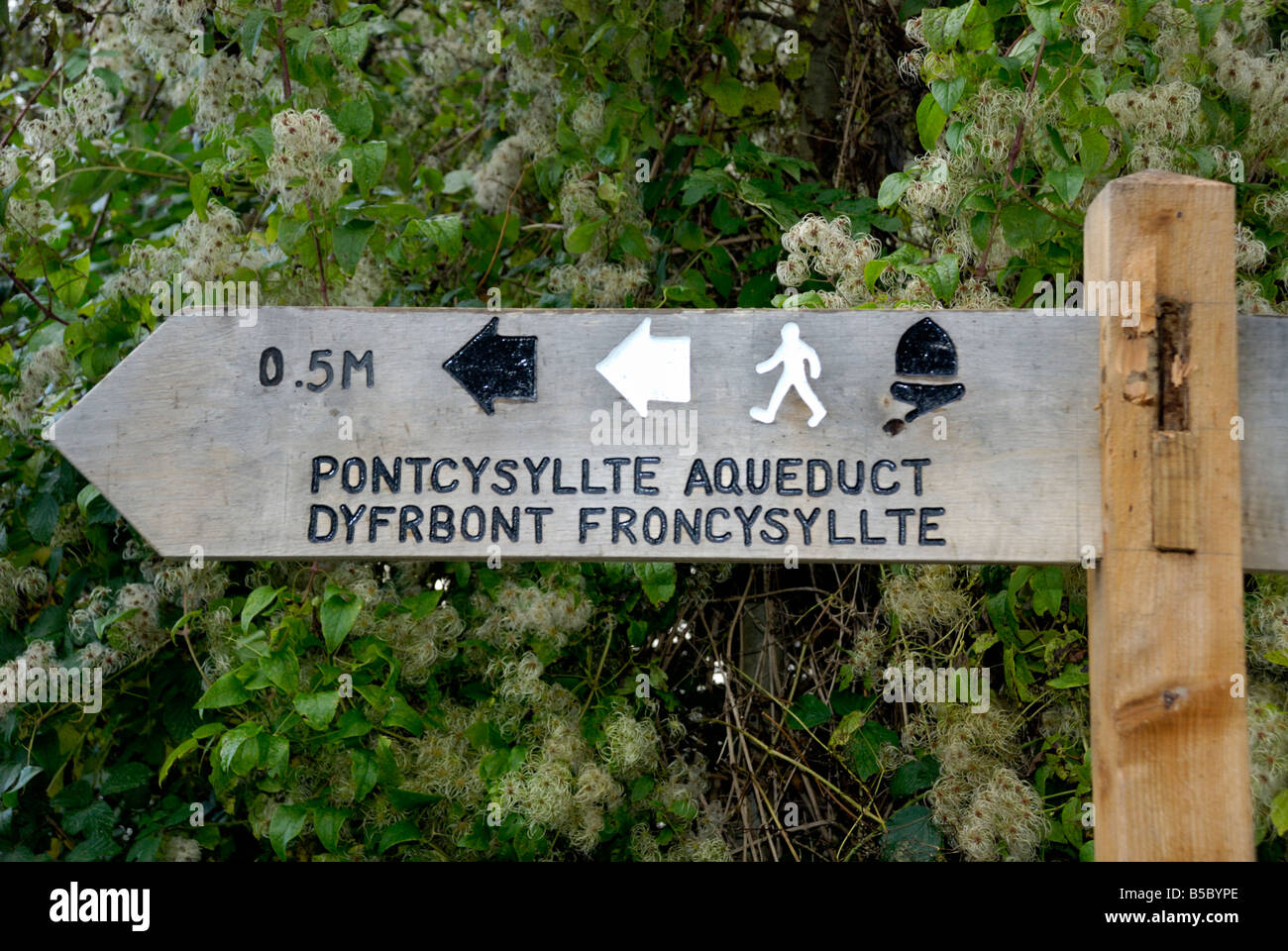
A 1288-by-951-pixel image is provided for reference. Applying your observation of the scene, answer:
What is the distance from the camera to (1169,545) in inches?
52.8

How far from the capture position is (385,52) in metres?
3.40

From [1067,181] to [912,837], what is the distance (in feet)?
3.79

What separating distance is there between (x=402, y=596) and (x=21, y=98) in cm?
164

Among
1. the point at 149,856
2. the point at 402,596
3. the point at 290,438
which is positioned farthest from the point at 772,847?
the point at 290,438

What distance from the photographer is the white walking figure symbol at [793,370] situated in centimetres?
142

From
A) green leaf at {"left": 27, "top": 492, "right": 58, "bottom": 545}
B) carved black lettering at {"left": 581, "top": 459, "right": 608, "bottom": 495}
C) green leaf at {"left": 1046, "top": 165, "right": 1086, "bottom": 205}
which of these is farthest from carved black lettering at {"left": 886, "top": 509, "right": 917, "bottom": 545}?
green leaf at {"left": 27, "top": 492, "right": 58, "bottom": 545}

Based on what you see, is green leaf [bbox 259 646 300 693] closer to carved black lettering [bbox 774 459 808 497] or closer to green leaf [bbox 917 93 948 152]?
carved black lettering [bbox 774 459 808 497]

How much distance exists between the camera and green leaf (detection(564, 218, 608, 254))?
240 centimetres

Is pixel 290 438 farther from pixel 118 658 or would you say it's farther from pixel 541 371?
pixel 118 658

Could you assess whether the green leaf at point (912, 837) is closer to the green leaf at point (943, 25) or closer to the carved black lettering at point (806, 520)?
the carved black lettering at point (806, 520)

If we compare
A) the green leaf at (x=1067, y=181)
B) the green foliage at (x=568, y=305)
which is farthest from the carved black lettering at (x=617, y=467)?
the green leaf at (x=1067, y=181)

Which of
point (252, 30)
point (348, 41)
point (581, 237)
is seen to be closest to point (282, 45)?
point (252, 30)

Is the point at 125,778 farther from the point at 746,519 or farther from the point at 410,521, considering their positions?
the point at 746,519

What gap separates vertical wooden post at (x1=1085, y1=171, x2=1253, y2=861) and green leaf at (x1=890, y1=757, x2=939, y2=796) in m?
0.81
